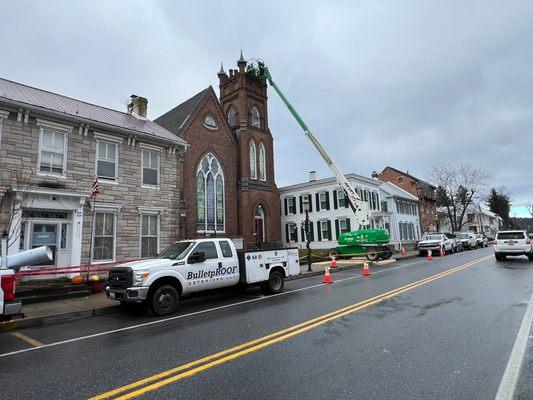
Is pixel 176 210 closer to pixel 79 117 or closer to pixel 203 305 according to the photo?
pixel 79 117

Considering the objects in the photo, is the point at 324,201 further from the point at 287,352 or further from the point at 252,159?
the point at 287,352

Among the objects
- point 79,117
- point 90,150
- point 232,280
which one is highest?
point 79,117

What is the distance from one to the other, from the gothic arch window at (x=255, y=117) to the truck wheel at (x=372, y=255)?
14.0m

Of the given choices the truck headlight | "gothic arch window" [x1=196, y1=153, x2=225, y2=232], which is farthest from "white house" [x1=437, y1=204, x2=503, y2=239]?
the truck headlight

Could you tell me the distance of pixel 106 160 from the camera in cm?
1580

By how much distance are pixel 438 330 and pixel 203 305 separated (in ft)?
20.5

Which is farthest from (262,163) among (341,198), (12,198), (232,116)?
(12,198)

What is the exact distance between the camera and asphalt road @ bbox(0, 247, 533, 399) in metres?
4.12

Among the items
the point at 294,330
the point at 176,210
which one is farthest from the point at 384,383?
the point at 176,210

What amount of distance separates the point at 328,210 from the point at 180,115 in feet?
56.0

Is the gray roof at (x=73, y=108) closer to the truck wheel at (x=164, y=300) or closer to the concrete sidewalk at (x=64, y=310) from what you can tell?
the concrete sidewalk at (x=64, y=310)

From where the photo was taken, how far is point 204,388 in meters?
4.16

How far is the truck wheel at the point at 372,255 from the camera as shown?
24.3m

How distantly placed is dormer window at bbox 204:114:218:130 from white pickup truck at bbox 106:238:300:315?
15.2 metres
